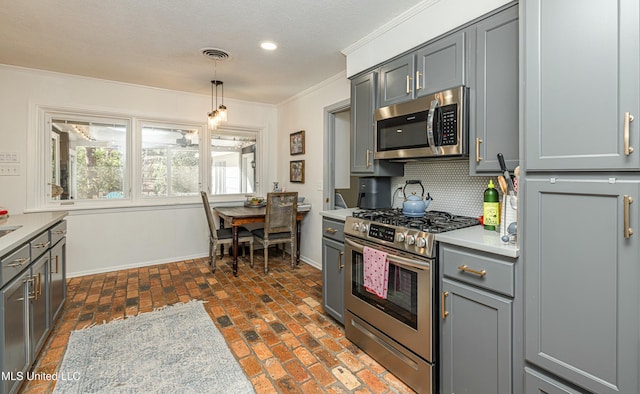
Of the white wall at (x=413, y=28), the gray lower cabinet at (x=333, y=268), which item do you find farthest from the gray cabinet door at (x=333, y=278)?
the white wall at (x=413, y=28)

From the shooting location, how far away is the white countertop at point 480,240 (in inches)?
54.6

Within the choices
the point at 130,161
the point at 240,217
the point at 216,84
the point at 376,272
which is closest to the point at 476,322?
the point at 376,272

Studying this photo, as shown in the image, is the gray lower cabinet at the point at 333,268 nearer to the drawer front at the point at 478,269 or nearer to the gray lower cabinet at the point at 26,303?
the drawer front at the point at 478,269

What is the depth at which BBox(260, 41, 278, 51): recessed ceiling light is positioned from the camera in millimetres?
2788

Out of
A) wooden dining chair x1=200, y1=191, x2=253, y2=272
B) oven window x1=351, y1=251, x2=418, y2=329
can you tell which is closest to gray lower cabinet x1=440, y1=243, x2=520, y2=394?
oven window x1=351, y1=251, x2=418, y2=329

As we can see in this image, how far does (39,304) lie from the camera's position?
80.0 inches

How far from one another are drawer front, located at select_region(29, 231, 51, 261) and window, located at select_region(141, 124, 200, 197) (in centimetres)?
209

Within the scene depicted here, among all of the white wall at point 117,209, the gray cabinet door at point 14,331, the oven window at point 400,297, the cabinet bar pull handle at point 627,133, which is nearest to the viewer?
the cabinet bar pull handle at point 627,133

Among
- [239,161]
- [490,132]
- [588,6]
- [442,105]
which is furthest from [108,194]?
[588,6]

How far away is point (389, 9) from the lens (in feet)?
7.22

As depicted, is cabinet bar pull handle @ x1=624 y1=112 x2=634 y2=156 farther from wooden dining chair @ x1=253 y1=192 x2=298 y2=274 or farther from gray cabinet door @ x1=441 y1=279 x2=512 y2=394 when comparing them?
wooden dining chair @ x1=253 y1=192 x2=298 y2=274

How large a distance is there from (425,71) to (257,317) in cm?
235

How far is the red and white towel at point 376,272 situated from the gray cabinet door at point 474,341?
0.38 metres

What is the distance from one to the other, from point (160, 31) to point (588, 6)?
2813mm
